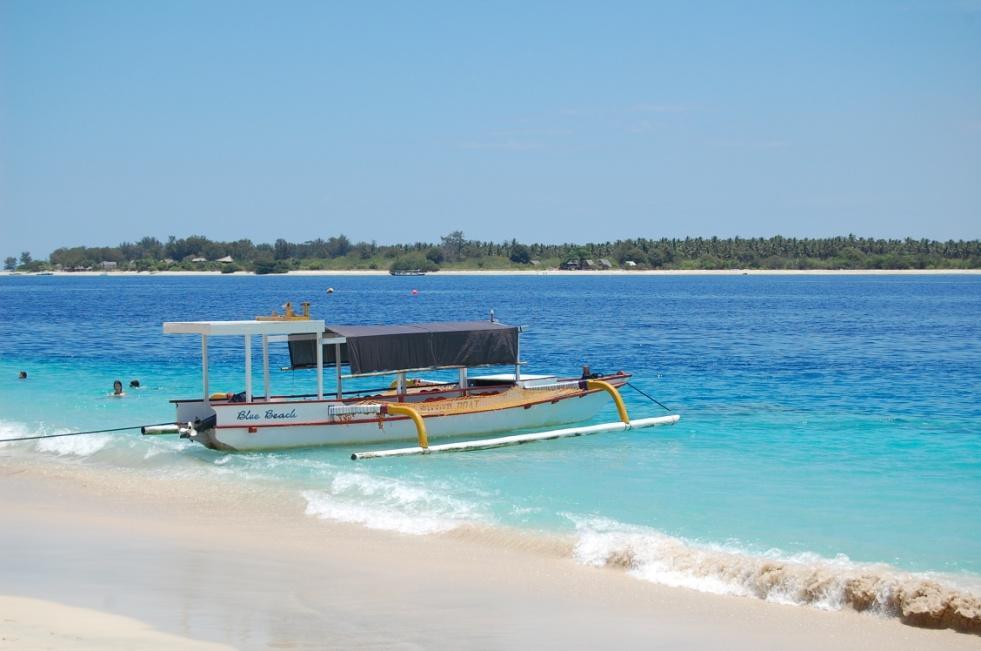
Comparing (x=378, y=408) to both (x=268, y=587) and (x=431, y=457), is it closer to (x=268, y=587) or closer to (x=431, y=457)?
(x=431, y=457)

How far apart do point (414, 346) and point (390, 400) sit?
4.47 ft

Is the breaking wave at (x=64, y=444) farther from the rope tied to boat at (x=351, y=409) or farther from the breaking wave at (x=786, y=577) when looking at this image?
the breaking wave at (x=786, y=577)

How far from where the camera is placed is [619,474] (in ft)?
63.6

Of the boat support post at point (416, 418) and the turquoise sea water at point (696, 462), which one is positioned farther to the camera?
the boat support post at point (416, 418)

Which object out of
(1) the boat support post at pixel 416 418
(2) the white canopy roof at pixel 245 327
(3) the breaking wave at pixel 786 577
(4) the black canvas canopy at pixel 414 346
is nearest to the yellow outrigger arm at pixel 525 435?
(1) the boat support post at pixel 416 418

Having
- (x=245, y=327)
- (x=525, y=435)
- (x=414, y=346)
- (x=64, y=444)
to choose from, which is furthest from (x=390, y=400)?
(x=64, y=444)

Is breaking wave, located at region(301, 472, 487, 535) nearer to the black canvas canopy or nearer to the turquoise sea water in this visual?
the turquoise sea water

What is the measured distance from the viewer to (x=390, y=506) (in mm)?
16609

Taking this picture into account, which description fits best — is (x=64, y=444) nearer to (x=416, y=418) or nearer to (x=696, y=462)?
(x=416, y=418)

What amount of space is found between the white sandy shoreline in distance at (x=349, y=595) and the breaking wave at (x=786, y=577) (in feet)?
0.75

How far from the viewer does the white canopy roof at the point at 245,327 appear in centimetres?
2072

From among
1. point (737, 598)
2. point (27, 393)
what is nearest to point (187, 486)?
point (737, 598)

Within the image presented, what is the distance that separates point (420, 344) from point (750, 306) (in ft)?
233

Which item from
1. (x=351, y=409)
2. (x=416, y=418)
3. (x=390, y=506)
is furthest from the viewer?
(x=351, y=409)
